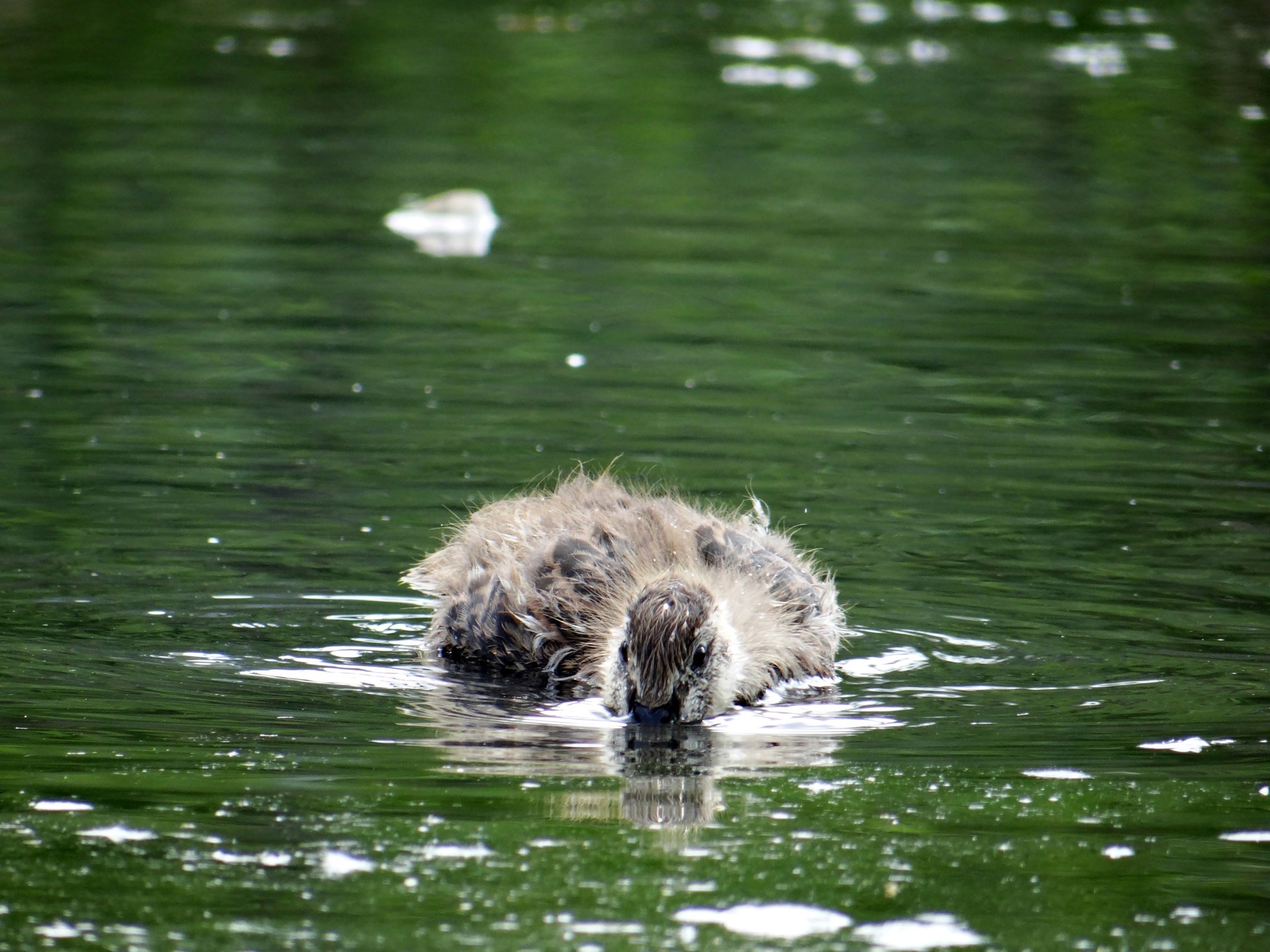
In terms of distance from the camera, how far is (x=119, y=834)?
18.0 feet

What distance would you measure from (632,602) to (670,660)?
357 millimetres

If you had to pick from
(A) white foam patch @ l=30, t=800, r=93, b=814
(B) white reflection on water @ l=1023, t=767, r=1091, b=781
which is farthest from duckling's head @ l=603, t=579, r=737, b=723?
(A) white foam patch @ l=30, t=800, r=93, b=814

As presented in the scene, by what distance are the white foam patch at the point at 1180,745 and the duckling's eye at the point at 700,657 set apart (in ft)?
4.48

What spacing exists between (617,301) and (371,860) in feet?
30.3

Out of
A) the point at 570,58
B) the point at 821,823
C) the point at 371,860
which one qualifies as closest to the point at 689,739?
the point at 821,823

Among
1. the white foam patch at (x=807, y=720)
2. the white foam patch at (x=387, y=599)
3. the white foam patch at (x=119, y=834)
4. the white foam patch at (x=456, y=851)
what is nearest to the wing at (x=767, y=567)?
the white foam patch at (x=807, y=720)

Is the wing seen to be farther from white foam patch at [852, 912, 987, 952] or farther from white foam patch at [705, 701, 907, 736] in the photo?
white foam patch at [852, 912, 987, 952]

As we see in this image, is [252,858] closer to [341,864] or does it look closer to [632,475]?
[341,864]

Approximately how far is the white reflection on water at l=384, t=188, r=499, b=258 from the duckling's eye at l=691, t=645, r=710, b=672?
32.6 ft

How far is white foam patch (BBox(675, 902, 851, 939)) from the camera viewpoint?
4875 mm

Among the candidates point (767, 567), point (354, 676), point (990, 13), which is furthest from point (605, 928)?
point (990, 13)

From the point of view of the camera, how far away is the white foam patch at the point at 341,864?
205 inches

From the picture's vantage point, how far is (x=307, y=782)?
5.95 meters

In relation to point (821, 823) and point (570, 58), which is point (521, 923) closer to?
point (821, 823)
